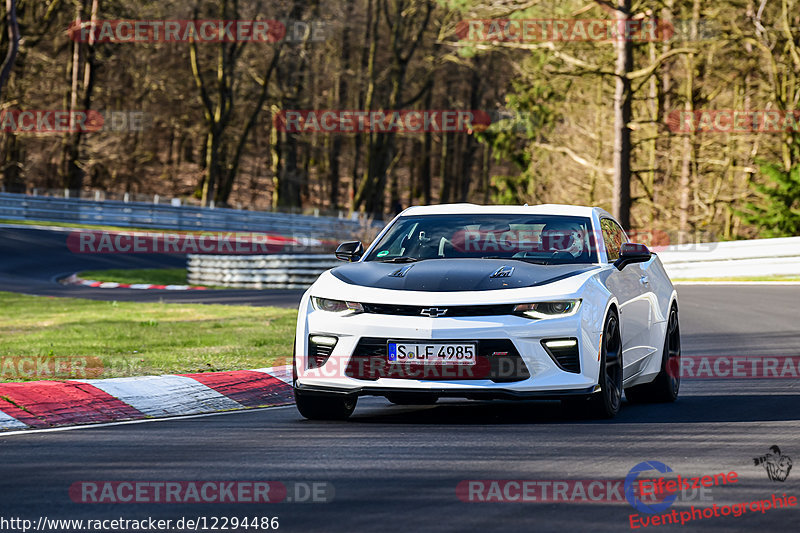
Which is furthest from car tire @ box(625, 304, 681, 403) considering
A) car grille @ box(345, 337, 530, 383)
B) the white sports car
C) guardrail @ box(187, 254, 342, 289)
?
guardrail @ box(187, 254, 342, 289)

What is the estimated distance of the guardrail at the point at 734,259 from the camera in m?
28.6

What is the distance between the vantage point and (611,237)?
980cm

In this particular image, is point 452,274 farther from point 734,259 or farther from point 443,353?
point 734,259

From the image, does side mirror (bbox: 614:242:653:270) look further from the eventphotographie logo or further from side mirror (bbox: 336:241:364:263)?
the eventphotographie logo

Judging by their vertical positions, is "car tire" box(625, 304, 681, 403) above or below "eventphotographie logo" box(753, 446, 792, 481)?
below

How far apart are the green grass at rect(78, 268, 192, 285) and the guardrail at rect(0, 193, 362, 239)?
712 centimetres

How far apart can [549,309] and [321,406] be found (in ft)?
5.68

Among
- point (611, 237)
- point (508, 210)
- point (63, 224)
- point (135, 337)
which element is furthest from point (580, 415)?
point (63, 224)

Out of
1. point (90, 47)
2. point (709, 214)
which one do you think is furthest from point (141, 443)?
point (90, 47)

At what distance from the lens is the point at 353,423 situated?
27.6 feet

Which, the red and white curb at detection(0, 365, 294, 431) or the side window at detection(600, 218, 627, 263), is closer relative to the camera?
the red and white curb at detection(0, 365, 294, 431)

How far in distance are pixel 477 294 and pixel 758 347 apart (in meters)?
7.29

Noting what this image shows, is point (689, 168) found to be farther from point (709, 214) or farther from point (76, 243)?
point (76, 243)

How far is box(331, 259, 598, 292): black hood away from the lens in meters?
7.98
